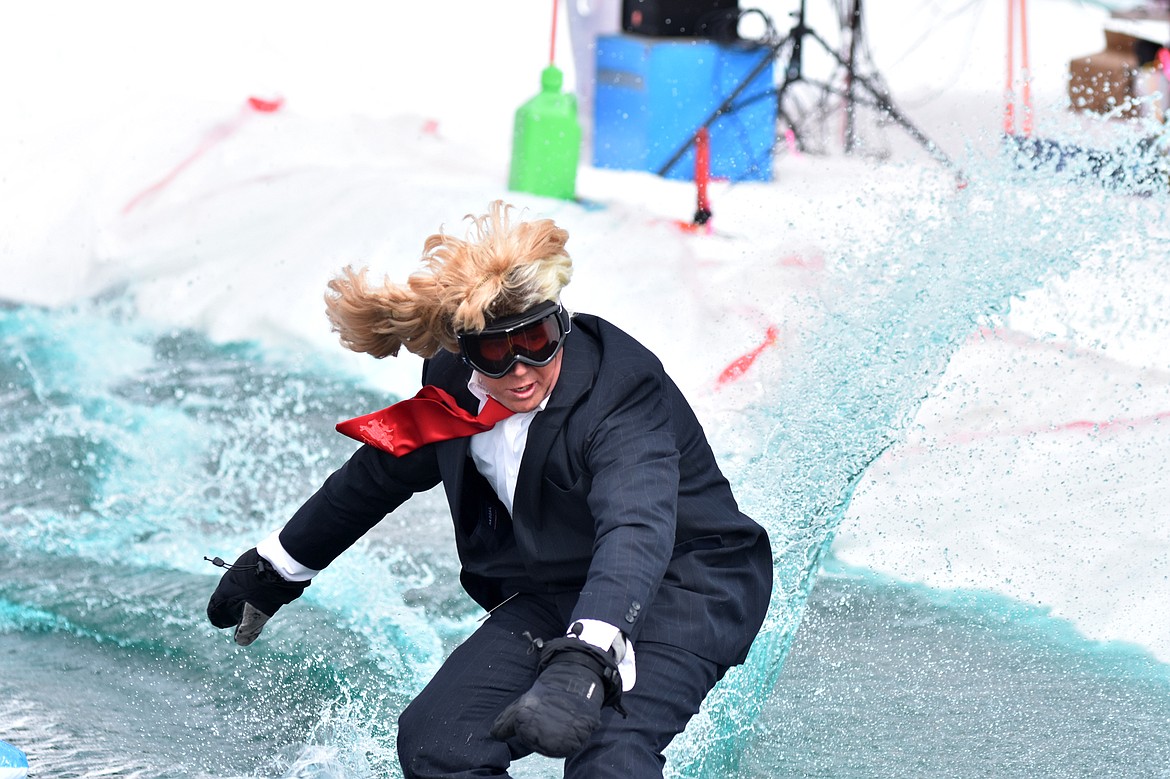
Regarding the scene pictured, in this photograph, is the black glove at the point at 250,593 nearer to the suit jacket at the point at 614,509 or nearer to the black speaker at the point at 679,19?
the suit jacket at the point at 614,509

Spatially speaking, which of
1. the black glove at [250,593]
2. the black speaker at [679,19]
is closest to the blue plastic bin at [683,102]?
the black speaker at [679,19]

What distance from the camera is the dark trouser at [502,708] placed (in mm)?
2182

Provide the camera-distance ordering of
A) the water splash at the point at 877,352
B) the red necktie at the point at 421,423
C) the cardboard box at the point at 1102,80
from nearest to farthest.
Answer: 1. the red necktie at the point at 421,423
2. the water splash at the point at 877,352
3. the cardboard box at the point at 1102,80

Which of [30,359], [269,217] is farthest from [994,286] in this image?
[269,217]

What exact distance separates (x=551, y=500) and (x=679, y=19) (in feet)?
22.8

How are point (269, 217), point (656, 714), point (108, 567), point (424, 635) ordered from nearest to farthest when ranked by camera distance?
point (656, 714), point (424, 635), point (108, 567), point (269, 217)

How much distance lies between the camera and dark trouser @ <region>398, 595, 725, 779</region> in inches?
85.9

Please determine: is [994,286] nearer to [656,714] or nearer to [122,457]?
[656,714]

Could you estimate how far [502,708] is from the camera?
2318 mm

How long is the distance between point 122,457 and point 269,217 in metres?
2.72

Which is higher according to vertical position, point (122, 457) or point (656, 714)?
point (656, 714)

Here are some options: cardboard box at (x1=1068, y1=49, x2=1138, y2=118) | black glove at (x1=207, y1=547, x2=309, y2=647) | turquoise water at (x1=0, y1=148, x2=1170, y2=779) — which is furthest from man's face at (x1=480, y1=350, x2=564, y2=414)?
cardboard box at (x1=1068, y1=49, x2=1138, y2=118)

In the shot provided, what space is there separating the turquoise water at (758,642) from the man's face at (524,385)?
1.12 meters

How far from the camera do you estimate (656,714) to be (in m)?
2.24
